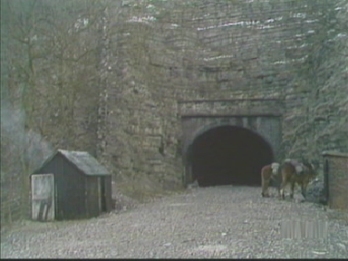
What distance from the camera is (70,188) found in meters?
6.12

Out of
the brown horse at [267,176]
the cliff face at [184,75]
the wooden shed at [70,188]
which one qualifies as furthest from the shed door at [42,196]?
the brown horse at [267,176]

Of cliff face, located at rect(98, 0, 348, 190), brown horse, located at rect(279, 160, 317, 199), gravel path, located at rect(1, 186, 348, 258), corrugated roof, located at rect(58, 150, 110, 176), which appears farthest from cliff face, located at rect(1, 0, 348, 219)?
gravel path, located at rect(1, 186, 348, 258)

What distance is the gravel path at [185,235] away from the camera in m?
3.87

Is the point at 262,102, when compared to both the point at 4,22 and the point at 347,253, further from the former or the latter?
the point at 4,22

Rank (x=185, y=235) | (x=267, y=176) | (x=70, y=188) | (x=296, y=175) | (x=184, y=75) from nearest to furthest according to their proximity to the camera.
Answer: (x=185, y=235)
(x=70, y=188)
(x=296, y=175)
(x=267, y=176)
(x=184, y=75)

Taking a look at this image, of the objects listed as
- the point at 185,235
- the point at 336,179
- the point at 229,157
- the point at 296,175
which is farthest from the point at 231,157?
the point at 185,235

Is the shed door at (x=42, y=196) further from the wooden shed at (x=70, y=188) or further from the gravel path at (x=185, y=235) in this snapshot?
the gravel path at (x=185, y=235)

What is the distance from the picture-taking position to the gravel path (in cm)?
387

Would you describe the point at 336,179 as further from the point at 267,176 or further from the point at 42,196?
the point at 42,196

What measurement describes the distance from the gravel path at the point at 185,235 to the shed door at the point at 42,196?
0.42ft

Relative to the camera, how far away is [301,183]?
942 centimetres

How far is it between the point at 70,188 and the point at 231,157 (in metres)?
9.94

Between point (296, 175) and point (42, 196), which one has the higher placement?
point (42, 196)

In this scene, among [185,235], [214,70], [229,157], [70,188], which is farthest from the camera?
[229,157]
